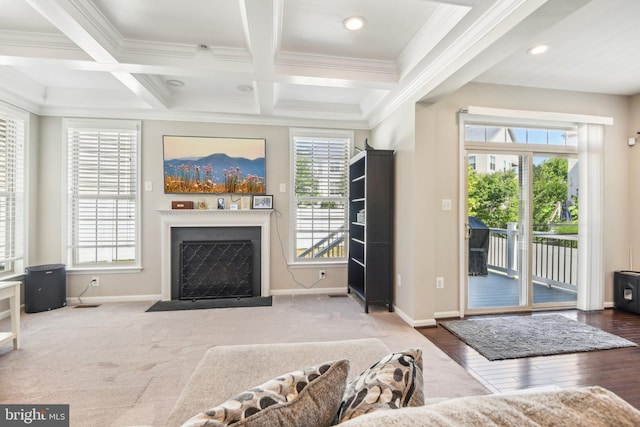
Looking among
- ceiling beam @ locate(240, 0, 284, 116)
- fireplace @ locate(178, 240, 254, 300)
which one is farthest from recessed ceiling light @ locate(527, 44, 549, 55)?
fireplace @ locate(178, 240, 254, 300)

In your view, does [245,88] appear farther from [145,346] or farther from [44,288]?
[44,288]

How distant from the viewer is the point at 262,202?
13.6 ft

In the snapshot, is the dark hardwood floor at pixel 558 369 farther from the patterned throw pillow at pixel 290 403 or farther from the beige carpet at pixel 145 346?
the patterned throw pillow at pixel 290 403

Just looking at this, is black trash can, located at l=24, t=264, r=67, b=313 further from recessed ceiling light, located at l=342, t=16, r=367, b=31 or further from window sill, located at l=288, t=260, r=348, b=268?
recessed ceiling light, located at l=342, t=16, r=367, b=31

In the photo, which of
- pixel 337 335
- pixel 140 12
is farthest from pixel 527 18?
pixel 337 335

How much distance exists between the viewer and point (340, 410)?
2.51 feet

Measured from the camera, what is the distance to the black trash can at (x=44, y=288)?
341 cm

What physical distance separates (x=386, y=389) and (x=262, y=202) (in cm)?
358

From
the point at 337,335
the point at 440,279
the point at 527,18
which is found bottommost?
the point at 337,335

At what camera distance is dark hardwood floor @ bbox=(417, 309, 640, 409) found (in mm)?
2057

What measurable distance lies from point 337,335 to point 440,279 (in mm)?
1332

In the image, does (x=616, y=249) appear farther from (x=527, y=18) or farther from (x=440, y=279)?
(x=527, y=18)

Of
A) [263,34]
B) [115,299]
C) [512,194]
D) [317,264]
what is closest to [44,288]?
[115,299]

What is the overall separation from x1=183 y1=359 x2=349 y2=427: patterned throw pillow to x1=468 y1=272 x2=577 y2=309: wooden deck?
3.23 meters
